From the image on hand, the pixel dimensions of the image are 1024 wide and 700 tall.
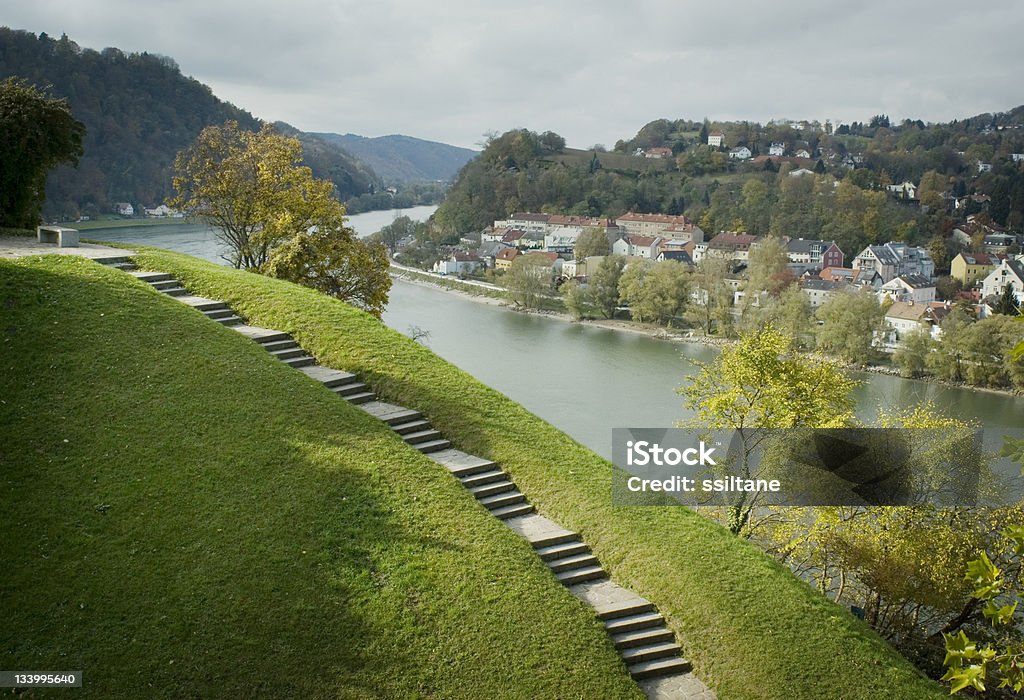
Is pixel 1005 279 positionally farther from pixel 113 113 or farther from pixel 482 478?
pixel 113 113

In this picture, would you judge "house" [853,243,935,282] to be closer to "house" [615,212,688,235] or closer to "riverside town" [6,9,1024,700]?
"house" [615,212,688,235]

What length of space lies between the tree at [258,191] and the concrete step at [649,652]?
10730 millimetres

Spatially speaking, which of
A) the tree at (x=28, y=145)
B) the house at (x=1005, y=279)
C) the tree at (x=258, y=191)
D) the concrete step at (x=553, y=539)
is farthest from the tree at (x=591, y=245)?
the concrete step at (x=553, y=539)

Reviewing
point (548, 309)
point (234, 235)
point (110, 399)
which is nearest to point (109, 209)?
point (548, 309)

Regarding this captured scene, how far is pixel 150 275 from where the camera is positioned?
11.9 meters

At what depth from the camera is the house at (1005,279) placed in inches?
1745

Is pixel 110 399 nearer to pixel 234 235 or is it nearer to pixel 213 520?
pixel 213 520

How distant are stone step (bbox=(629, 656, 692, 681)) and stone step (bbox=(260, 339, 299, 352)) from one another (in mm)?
6113

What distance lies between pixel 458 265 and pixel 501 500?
48546mm

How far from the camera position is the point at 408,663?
6.00 meters

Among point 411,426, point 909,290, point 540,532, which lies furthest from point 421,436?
point 909,290

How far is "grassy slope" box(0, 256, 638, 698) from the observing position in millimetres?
5805

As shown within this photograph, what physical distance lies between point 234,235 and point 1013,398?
28.4 meters

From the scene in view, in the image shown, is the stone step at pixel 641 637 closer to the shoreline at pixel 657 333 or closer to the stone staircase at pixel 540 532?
the stone staircase at pixel 540 532
